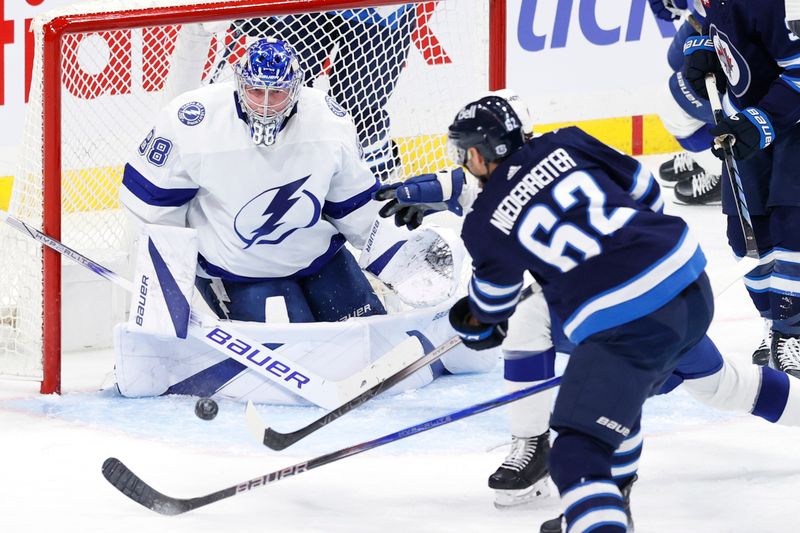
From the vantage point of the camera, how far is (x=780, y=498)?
9.51 ft

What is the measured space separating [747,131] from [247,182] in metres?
1.14

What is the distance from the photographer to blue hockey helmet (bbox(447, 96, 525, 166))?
2.51 metres

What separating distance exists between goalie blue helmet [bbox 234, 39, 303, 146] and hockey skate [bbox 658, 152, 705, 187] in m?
2.46

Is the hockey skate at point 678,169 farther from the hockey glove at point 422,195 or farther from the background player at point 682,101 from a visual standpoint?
the hockey glove at point 422,195

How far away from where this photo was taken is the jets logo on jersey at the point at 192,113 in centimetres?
351

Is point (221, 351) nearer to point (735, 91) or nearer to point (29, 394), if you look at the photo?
point (29, 394)

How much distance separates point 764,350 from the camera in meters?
3.84

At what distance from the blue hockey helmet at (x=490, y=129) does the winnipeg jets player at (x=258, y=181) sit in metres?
0.93

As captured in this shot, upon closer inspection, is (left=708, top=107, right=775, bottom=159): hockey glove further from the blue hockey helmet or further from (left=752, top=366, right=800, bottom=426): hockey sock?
the blue hockey helmet

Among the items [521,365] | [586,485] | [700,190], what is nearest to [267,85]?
[521,365]

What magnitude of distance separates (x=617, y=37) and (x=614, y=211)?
358cm

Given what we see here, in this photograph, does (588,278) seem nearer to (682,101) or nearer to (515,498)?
(515,498)

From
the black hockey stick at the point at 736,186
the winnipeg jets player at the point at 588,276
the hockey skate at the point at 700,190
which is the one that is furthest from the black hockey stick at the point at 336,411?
the hockey skate at the point at 700,190

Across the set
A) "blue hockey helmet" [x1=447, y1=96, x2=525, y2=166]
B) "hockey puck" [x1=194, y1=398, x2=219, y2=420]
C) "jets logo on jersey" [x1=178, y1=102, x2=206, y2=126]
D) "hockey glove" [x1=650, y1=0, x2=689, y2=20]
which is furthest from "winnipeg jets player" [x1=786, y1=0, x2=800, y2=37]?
"hockey puck" [x1=194, y1=398, x2=219, y2=420]
